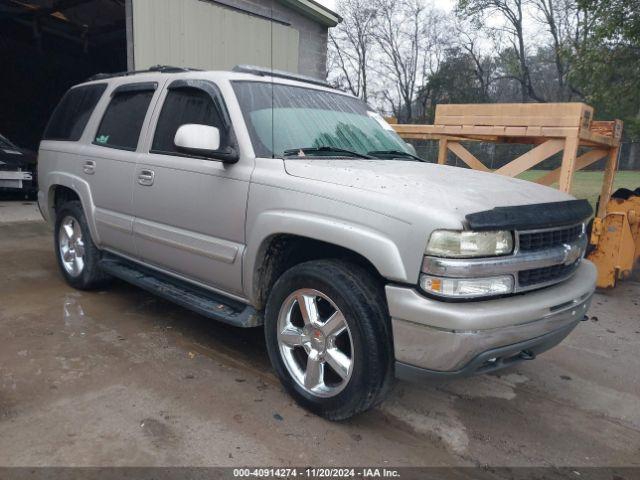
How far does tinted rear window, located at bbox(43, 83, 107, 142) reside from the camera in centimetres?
489

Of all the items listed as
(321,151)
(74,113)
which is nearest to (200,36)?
(74,113)

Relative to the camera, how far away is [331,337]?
286 cm

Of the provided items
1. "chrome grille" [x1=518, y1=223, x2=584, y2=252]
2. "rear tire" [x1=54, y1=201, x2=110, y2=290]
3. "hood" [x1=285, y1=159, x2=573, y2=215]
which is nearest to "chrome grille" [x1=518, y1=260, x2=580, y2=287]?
"chrome grille" [x1=518, y1=223, x2=584, y2=252]

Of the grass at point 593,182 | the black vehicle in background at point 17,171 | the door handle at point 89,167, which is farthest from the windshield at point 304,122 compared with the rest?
the grass at point 593,182

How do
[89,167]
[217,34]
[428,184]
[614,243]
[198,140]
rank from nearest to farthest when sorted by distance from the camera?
[428,184] < [198,140] < [89,167] < [614,243] < [217,34]

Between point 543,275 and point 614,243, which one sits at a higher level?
point 543,275

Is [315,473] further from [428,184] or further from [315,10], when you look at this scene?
[315,10]

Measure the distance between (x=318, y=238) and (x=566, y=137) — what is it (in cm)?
397

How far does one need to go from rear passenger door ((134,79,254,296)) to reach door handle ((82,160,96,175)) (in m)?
0.75

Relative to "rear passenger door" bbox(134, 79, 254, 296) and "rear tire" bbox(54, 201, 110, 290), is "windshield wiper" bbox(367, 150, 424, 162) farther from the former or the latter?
"rear tire" bbox(54, 201, 110, 290)

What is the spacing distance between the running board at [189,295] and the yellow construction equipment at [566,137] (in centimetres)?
383

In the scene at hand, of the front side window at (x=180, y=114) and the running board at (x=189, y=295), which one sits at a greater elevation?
the front side window at (x=180, y=114)

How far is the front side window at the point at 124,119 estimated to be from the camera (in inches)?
166

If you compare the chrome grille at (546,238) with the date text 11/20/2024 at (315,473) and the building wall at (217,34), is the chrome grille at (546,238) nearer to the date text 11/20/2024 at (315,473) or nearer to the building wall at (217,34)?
the date text 11/20/2024 at (315,473)
